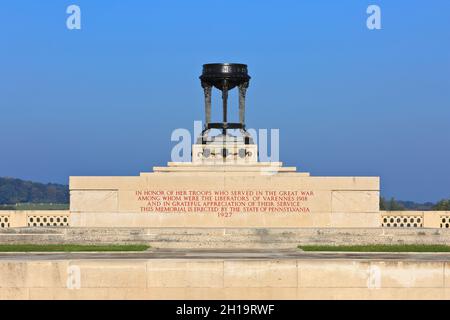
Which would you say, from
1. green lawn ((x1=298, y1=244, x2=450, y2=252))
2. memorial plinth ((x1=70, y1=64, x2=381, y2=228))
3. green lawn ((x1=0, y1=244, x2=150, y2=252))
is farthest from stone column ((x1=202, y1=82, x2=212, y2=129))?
green lawn ((x1=298, y1=244, x2=450, y2=252))

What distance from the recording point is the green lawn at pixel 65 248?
1288 inches

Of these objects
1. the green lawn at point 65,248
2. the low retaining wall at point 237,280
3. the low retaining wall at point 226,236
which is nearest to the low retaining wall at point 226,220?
the low retaining wall at point 226,236

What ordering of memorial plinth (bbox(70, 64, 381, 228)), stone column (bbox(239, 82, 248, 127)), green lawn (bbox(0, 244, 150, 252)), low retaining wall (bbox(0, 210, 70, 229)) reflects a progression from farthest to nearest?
stone column (bbox(239, 82, 248, 127)) < low retaining wall (bbox(0, 210, 70, 229)) < memorial plinth (bbox(70, 64, 381, 228)) < green lawn (bbox(0, 244, 150, 252))

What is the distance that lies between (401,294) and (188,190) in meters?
15.8

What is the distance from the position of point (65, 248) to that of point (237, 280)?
1013 centimetres

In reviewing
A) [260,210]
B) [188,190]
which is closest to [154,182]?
[188,190]

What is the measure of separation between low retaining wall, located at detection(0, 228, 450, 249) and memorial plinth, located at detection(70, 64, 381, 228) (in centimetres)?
279

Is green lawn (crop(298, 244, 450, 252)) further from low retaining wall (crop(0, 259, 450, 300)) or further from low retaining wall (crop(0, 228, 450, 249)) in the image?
low retaining wall (crop(0, 259, 450, 300))

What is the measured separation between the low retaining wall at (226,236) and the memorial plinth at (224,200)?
279 cm

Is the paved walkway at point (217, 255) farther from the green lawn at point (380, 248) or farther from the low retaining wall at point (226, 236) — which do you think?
the low retaining wall at point (226, 236)

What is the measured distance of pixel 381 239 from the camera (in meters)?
36.5

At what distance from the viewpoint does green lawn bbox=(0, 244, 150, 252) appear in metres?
32.7
